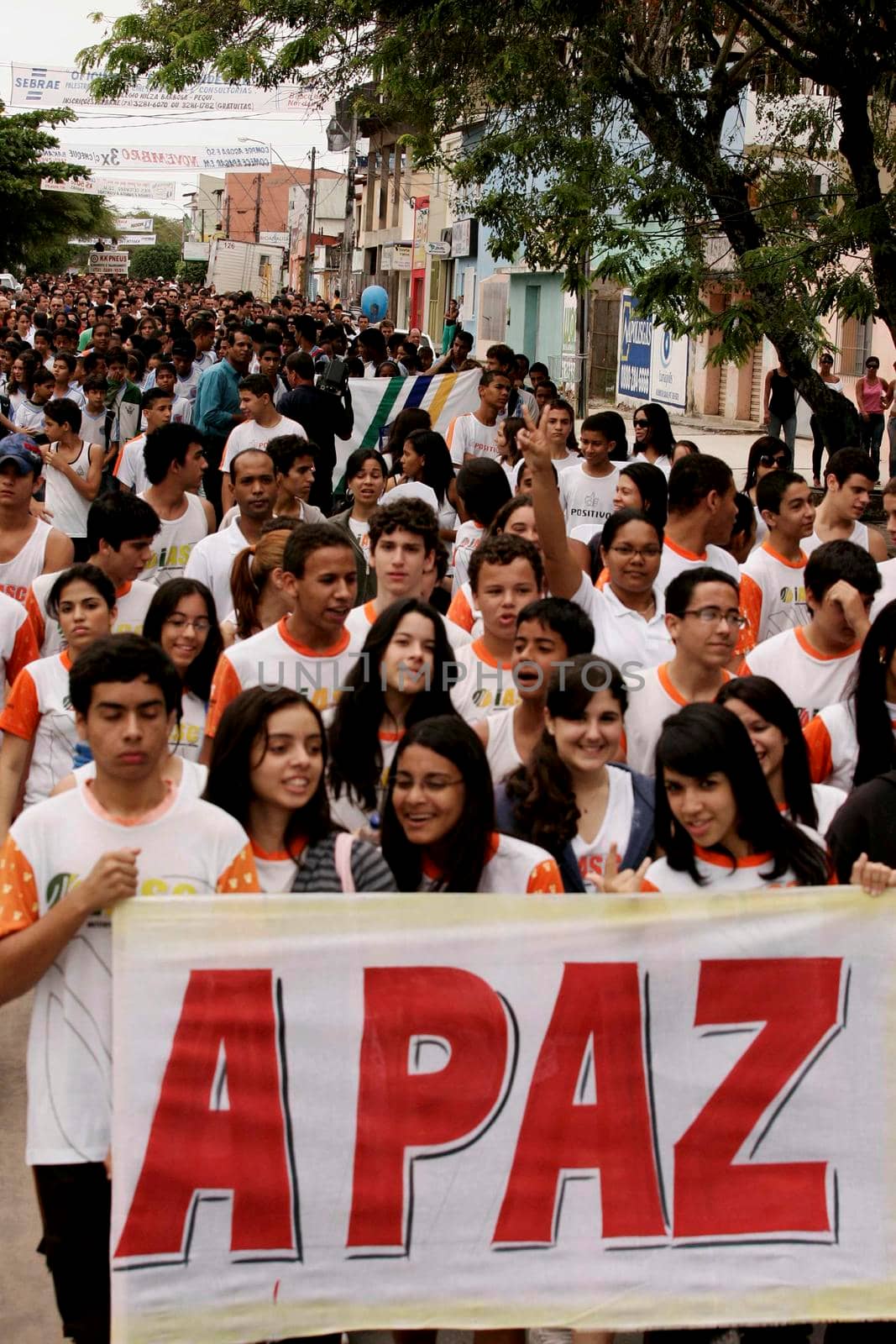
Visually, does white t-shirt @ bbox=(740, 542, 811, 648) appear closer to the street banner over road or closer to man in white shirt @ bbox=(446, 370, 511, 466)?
man in white shirt @ bbox=(446, 370, 511, 466)

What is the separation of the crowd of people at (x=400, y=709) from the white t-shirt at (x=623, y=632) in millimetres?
12

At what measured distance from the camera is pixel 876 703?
4895mm

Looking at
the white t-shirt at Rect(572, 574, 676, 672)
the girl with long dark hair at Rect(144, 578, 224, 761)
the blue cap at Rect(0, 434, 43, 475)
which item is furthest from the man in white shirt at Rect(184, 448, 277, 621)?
the white t-shirt at Rect(572, 574, 676, 672)

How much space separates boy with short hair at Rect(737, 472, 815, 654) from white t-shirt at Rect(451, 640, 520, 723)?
163cm

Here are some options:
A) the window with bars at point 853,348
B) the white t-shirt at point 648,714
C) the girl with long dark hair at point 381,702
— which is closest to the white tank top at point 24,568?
the girl with long dark hair at point 381,702

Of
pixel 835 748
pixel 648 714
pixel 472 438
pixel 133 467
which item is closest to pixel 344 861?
pixel 648 714

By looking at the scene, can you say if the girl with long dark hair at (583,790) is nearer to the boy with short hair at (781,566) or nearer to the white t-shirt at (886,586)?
the boy with short hair at (781,566)

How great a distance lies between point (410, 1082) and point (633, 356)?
29.4 metres

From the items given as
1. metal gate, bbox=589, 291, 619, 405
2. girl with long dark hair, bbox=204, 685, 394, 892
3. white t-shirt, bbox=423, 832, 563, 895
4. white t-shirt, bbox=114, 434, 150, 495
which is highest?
metal gate, bbox=589, 291, 619, 405

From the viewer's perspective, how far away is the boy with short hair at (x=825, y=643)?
18.2 feet

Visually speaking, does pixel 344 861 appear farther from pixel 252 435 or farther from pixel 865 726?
pixel 252 435

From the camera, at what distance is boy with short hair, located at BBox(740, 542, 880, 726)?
5.54 m

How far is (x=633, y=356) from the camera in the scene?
106 feet

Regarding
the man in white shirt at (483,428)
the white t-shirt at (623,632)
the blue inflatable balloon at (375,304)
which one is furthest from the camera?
the blue inflatable balloon at (375,304)
